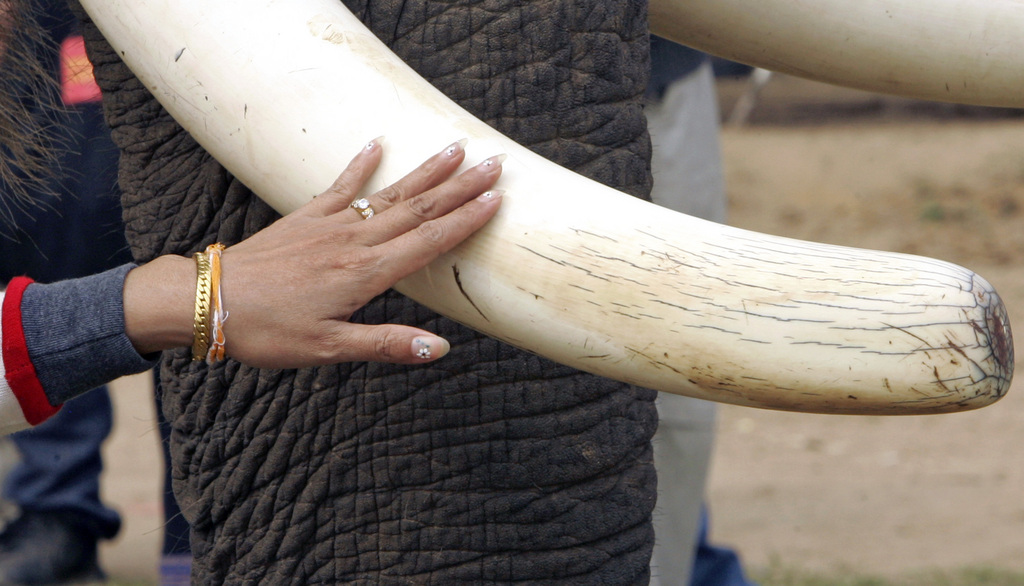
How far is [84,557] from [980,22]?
6.78ft

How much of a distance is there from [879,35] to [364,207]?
57 cm

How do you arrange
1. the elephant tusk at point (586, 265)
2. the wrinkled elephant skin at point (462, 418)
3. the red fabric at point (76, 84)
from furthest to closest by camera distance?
the red fabric at point (76, 84)
the wrinkled elephant skin at point (462, 418)
the elephant tusk at point (586, 265)

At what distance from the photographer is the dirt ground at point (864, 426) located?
2.44 metres

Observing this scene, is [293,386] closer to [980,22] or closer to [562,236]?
[562,236]

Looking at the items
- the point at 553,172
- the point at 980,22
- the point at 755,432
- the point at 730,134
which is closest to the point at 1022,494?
the point at 755,432

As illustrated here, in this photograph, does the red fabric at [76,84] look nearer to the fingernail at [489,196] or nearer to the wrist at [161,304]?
the wrist at [161,304]

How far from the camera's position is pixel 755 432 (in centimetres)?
331

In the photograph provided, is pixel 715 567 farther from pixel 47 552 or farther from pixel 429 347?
pixel 429 347

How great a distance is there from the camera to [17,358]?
0.75m

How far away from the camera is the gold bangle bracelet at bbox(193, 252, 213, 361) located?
0.73 meters

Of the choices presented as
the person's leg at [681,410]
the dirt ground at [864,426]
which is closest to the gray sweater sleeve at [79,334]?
the dirt ground at [864,426]

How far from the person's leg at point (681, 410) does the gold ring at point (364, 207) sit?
1231mm

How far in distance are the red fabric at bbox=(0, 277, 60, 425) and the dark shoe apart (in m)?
1.77

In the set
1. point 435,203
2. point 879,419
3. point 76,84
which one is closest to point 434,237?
point 435,203
